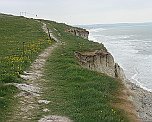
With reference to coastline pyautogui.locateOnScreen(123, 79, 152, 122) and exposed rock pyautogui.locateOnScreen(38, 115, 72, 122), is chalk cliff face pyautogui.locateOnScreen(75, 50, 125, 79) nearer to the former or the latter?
coastline pyautogui.locateOnScreen(123, 79, 152, 122)

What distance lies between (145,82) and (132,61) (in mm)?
Result: 19897

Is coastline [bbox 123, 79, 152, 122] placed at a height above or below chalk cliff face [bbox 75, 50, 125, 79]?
below

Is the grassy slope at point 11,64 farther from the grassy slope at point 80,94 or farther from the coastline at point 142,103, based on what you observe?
the coastline at point 142,103

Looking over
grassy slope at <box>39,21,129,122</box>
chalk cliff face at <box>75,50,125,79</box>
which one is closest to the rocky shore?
chalk cliff face at <box>75,50,125,79</box>

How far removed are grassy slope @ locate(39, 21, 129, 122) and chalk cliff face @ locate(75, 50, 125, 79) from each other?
462 cm

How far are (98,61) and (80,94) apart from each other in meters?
14.7

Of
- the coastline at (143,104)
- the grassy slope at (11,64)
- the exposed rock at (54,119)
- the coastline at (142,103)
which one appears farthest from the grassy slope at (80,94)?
the coastline at (143,104)

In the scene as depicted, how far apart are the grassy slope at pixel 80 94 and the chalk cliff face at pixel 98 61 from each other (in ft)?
15.2

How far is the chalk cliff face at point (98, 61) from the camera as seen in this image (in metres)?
30.9

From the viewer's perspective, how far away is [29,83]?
2006 centimetres

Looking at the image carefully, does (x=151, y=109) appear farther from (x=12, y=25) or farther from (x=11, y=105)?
(x=12, y=25)

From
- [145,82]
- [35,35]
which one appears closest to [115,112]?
[145,82]

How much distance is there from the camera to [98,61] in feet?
107

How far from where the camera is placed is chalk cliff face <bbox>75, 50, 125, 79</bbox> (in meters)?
30.9
